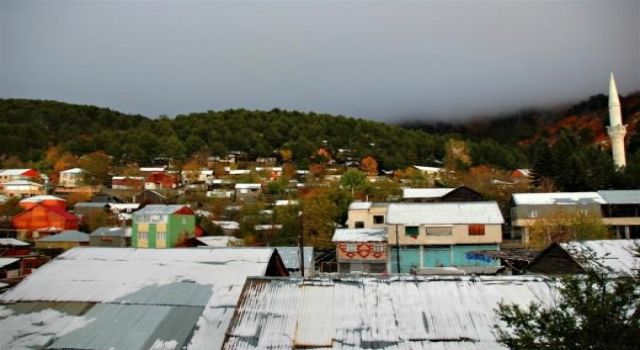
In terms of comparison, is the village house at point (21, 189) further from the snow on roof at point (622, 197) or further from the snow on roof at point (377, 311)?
the snow on roof at point (377, 311)

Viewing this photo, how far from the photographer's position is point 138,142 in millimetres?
101250

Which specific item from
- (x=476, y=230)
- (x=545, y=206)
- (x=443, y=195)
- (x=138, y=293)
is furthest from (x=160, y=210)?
(x=545, y=206)

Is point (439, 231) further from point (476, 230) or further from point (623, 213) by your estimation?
point (623, 213)

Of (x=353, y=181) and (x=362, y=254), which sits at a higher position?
(x=353, y=181)

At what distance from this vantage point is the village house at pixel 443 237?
33562 mm

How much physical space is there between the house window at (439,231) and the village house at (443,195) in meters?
14.4

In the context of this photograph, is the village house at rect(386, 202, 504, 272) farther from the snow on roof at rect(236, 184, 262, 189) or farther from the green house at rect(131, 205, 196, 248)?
the snow on roof at rect(236, 184, 262, 189)

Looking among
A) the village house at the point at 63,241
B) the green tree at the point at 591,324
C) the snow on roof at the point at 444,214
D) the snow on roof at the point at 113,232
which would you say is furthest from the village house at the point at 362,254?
the green tree at the point at 591,324

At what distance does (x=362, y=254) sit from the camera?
35375 millimetres

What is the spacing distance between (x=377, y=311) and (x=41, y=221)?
176 ft

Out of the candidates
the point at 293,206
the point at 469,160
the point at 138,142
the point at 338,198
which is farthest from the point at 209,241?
the point at 138,142

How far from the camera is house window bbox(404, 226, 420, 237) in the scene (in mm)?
34188

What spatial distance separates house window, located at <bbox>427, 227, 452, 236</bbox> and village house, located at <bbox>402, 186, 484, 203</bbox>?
14.4m

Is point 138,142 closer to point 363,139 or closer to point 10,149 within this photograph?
point 10,149
